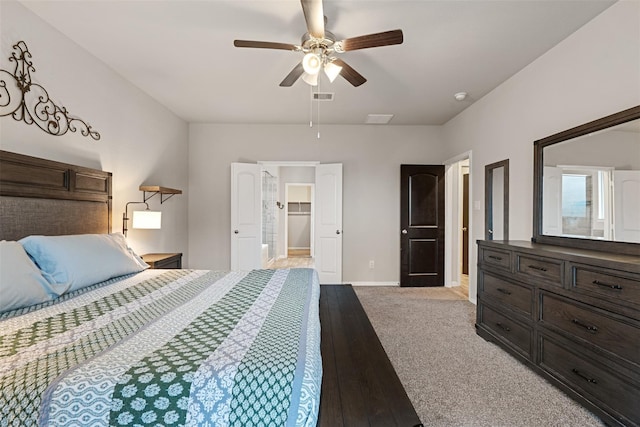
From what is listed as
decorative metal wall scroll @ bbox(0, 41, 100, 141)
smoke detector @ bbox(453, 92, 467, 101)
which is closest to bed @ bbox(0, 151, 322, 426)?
decorative metal wall scroll @ bbox(0, 41, 100, 141)

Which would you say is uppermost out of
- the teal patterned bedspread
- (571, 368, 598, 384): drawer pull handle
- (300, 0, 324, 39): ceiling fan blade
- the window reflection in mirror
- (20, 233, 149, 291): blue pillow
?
(300, 0, 324, 39): ceiling fan blade

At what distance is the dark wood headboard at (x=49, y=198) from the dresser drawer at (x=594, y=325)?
3.73 metres

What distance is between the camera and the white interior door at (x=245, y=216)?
476cm

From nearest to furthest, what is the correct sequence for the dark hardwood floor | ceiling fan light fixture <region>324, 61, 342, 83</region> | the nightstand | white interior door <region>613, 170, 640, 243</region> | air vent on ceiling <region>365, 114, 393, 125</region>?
the dark hardwood floor
white interior door <region>613, 170, 640, 243</region>
ceiling fan light fixture <region>324, 61, 342, 83</region>
the nightstand
air vent on ceiling <region>365, 114, 393, 125</region>

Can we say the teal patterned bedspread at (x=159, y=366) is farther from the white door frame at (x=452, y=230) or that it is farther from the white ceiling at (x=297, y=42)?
the white door frame at (x=452, y=230)

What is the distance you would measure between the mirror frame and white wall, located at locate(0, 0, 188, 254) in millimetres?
4167

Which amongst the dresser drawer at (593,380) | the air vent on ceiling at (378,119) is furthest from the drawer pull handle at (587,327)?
the air vent on ceiling at (378,119)

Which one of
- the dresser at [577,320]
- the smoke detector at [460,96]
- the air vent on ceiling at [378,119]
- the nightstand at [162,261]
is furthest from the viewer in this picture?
the air vent on ceiling at [378,119]

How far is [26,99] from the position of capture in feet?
6.95

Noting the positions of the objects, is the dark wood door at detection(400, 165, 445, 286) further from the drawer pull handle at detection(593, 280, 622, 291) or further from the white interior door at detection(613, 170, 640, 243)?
the drawer pull handle at detection(593, 280, 622, 291)

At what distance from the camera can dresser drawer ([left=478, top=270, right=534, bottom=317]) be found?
230 centimetres

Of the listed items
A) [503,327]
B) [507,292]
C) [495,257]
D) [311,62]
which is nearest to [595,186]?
[495,257]

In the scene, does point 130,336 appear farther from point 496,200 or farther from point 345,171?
point 345,171

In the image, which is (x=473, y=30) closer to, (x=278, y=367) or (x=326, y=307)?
(x=326, y=307)
